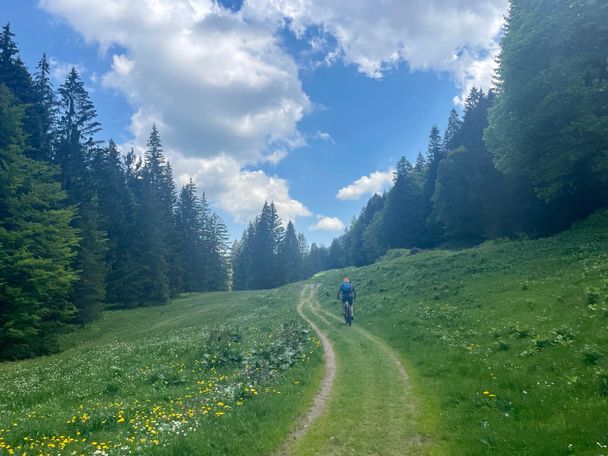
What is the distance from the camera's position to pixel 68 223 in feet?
125

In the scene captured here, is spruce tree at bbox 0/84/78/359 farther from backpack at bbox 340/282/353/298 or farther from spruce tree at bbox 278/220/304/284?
spruce tree at bbox 278/220/304/284

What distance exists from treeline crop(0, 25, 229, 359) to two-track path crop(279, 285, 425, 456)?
2217 cm

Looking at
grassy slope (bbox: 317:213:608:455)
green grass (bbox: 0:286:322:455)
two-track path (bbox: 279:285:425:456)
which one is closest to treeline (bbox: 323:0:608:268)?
grassy slope (bbox: 317:213:608:455)

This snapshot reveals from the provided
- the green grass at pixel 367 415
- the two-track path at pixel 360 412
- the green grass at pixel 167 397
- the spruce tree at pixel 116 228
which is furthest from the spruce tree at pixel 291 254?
the green grass at pixel 367 415

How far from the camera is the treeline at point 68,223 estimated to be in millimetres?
26047

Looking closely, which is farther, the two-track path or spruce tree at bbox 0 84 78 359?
spruce tree at bbox 0 84 78 359

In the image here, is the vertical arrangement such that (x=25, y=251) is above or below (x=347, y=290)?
above

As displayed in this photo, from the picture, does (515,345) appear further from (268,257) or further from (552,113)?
(268,257)

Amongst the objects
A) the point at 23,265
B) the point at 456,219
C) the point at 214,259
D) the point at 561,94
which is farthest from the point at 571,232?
the point at 214,259

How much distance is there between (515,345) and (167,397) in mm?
11824

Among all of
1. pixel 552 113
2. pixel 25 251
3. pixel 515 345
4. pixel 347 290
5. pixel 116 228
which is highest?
pixel 552 113

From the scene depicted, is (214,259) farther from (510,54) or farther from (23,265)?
(510,54)

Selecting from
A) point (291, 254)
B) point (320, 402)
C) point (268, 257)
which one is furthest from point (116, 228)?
point (291, 254)

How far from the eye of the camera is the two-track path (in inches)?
320
